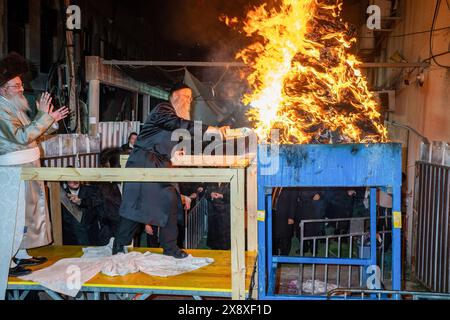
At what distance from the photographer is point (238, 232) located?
3.64m

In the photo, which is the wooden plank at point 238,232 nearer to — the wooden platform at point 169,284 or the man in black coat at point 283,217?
the wooden platform at point 169,284

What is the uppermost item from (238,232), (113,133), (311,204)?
(113,133)

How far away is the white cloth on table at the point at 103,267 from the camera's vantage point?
158 inches

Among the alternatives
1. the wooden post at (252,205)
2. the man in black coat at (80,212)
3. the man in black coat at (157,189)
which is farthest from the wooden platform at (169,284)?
the man in black coat at (80,212)

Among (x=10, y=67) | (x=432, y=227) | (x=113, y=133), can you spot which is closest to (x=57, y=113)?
(x=10, y=67)

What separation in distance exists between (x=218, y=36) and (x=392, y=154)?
454 inches

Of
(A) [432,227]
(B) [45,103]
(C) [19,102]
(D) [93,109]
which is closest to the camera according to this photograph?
(B) [45,103]

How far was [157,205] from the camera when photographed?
473 centimetres

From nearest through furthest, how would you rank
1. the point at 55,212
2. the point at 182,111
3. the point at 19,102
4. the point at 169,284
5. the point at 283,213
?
the point at 169,284, the point at 19,102, the point at 182,111, the point at 55,212, the point at 283,213

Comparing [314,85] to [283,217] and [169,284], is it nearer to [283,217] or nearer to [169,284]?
[169,284]

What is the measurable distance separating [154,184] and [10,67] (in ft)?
6.56

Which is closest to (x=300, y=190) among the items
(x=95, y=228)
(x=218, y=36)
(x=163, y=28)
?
(x=95, y=228)

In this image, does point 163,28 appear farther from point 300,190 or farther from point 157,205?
point 157,205

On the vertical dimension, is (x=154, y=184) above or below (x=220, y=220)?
above
